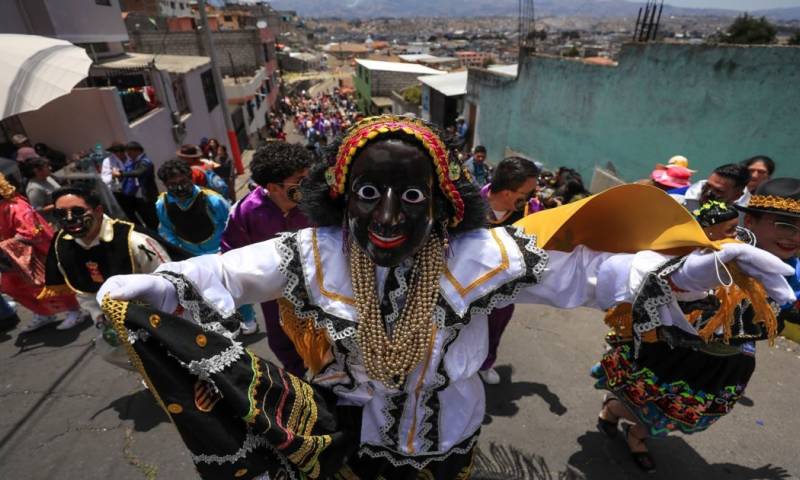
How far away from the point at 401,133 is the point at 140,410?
Result: 119 inches

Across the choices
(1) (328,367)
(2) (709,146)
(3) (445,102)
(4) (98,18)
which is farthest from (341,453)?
(3) (445,102)

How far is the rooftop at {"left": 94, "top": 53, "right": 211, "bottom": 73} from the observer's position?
28.8 feet

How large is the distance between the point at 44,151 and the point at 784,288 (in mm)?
9552

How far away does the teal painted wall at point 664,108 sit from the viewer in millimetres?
5027

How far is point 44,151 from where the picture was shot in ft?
23.0

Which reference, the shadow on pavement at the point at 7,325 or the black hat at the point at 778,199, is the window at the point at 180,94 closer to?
the shadow on pavement at the point at 7,325

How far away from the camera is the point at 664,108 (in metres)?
6.27

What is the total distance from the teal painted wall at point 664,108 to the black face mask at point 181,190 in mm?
6742

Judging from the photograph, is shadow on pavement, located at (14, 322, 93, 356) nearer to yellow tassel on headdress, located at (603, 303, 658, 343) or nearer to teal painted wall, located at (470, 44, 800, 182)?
yellow tassel on headdress, located at (603, 303, 658, 343)

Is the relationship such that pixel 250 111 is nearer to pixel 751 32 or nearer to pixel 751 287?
pixel 751 287

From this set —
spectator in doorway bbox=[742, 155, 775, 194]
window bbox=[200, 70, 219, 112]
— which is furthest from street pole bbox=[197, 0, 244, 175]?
spectator in doorway bbox=[742, 155, 775, 194]

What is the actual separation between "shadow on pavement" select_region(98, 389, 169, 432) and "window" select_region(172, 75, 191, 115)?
9747 mm

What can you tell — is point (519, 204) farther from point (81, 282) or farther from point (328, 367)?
point (81, 282)

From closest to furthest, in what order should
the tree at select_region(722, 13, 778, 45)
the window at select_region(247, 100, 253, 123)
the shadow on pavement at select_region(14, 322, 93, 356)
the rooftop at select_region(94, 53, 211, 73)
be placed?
1. the shadow on pavement at select_region(14, 322, 93, 356)
2. the rooftop at select_region(94, 53, 211, 73)
3. the window at select_region(247, 100, 253, 123)
4. the tree at select_region(722, 13, 778, 45)
